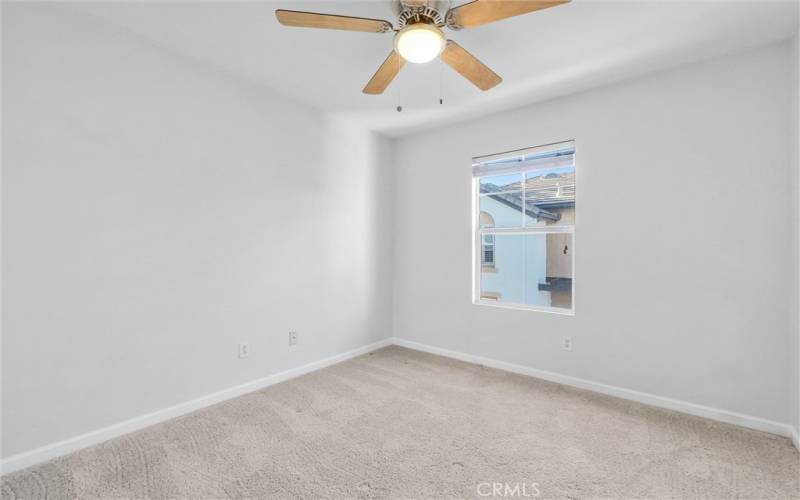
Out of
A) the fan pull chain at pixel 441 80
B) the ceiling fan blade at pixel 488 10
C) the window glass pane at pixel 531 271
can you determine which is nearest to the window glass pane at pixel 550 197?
the window glass pane at pixel 531 271

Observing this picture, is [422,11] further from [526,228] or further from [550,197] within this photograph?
[526,228]

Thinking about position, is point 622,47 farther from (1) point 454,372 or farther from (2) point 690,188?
(1) point 454,372

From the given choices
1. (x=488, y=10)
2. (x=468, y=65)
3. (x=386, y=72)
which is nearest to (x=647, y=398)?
(x=468, y=65)

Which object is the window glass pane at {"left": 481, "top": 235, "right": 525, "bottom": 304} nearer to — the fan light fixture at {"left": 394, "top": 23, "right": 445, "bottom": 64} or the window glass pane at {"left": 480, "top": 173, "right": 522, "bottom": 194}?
the window glass pane at {"left": 480, "top": 173, "right": 522, "bottom": 194}

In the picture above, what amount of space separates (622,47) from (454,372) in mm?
2804

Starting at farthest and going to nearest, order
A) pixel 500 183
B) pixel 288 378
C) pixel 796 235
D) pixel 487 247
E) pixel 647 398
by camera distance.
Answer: pixel 487 247 → pixel 500 183 → pixel 288 378 → pixel 647 398 → pixel 796 235

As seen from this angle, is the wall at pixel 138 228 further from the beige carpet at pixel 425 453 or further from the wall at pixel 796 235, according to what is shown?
the wall at pixel 796 235

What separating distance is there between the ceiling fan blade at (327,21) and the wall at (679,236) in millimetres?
2050

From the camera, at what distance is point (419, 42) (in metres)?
1.73

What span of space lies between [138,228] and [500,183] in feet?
9.87

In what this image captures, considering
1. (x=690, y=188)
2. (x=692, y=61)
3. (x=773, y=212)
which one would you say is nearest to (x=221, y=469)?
(x=690, y=188)

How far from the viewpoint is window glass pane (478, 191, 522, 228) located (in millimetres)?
3510

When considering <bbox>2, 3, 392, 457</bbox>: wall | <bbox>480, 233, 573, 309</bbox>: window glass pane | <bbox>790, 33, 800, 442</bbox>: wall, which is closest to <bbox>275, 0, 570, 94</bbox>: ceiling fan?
<bbox>2, 3, 392, 457</bbox>: wall

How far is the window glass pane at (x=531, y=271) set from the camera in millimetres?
3236
